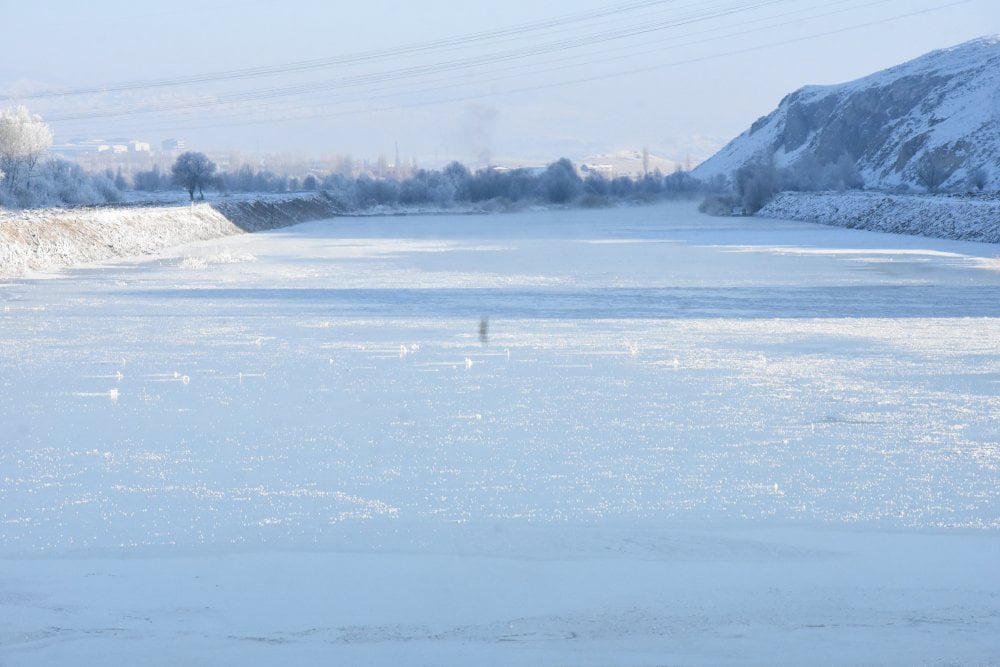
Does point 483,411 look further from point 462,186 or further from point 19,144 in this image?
point 462,186

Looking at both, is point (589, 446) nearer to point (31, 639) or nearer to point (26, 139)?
point (31, 639)

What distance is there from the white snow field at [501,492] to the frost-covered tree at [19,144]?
45.1 metres

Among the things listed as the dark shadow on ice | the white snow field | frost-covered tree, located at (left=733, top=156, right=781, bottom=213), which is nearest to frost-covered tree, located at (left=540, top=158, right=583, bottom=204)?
frost-covered tree, located at (left=733, top=156, right=781, bottom=213)

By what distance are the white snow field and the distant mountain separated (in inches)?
3300

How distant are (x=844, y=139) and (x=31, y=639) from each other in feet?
448

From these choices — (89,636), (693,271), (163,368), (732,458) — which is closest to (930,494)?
(732,458)

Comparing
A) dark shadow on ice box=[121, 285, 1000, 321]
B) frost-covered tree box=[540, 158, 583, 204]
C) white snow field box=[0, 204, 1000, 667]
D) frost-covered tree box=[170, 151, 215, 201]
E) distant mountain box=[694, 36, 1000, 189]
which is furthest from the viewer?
distant mountain box=[694, 36, 1000, 189]

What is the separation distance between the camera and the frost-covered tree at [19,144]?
187 feet

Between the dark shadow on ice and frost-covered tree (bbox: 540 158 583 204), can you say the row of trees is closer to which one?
frost-covered tree (bbox: 540 158 583 204)

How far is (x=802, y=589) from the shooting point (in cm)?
574

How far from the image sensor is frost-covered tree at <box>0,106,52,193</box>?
57062mm

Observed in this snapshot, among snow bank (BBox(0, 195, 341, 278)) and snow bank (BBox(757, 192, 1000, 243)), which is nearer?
snow bank (BBox(0, 195, 341, 278))

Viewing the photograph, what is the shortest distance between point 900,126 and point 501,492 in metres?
128

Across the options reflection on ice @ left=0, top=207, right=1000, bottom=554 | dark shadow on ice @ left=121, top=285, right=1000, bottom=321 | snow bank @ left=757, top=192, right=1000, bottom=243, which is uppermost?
reflection on ice @ left=0, top=207, right=1000, bottom=554
